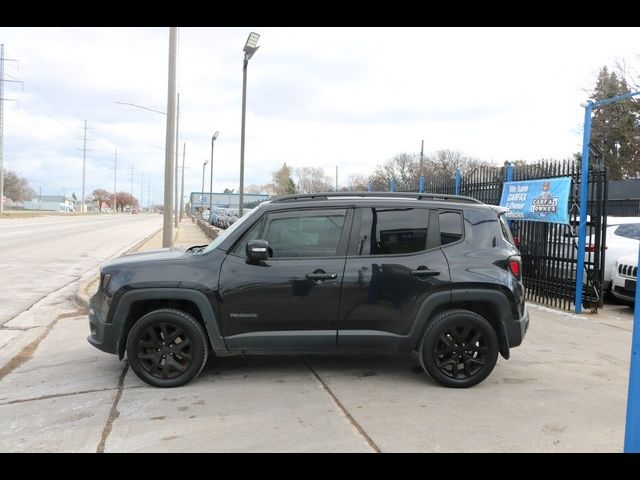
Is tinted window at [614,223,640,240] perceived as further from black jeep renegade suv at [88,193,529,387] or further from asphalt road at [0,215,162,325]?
asphalt road at [0,215,162,325]

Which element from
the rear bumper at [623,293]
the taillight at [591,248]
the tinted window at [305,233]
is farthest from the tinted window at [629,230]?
the tinted window at [305,233]

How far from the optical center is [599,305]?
8.62 m

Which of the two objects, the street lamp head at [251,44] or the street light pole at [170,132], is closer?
the street light pole at [170,132]

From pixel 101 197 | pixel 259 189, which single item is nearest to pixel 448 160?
pixel 259 189

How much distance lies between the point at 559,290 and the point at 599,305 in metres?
0.65

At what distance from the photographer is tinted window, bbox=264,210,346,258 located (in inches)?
187

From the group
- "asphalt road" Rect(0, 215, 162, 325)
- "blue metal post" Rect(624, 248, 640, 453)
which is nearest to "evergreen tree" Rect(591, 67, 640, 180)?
"asphalt road" Rect(0, 215, 162, 325)

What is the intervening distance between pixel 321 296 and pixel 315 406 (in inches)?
37.4

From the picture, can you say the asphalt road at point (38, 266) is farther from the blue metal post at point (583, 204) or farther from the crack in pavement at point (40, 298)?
A: the blue metal post at point (583, 204)

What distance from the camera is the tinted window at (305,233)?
475 cm

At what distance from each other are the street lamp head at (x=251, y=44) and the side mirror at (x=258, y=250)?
9.23 metres

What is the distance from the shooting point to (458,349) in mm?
4719
